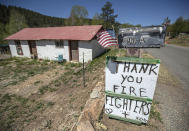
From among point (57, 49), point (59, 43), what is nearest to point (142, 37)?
point (59, 43)

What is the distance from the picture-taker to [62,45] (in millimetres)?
10836

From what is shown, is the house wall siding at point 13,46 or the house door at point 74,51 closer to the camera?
the house door at point 74,51

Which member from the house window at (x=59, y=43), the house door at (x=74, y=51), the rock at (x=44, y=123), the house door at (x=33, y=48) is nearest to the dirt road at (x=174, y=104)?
the rock at (x=44, y=123)

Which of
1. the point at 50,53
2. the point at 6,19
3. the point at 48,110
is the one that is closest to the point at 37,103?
the point at 48,110

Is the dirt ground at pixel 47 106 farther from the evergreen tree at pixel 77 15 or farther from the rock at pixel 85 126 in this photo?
the evergreen tree at pixel 77 15

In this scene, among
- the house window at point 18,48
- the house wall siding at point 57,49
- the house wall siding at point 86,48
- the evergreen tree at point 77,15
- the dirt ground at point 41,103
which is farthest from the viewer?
the evergreen tree at point 77,15

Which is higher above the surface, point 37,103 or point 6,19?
point 6,19

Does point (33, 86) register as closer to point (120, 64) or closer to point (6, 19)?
point (120, 64)

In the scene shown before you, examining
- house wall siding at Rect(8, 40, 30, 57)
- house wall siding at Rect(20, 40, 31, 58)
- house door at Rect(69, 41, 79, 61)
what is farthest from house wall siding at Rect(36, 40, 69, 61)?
house wall siding at Rect(8, 40, 30, 57)

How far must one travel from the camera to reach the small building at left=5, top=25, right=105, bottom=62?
9908 millimetres

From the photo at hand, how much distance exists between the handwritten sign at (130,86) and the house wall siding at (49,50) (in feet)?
30.0

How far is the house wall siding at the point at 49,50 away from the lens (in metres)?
10.8

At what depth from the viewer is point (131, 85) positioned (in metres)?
2.28

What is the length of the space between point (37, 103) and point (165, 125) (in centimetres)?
496
